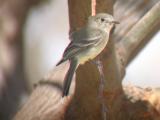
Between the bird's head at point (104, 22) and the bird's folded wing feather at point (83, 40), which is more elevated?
the bird's head at point (104, 22)

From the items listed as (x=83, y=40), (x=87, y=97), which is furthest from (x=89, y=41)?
(x=87, y=97)

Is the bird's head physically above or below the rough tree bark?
above

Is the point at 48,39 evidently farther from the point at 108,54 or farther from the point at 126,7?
the point at 108,54

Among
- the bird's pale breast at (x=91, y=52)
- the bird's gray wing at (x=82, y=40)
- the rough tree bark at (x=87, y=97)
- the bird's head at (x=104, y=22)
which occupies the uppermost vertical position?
the bird's head at (x=104, y=22)

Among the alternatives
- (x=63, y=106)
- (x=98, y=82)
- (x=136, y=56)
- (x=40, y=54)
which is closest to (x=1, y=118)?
(x=40, y=54)

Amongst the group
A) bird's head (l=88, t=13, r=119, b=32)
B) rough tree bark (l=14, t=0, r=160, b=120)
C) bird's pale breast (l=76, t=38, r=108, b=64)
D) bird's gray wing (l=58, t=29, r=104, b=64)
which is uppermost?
bird's head (l=88, t=13, r=119, b=32)
